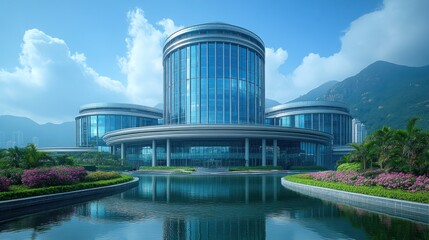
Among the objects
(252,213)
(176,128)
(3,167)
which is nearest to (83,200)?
(3,167)

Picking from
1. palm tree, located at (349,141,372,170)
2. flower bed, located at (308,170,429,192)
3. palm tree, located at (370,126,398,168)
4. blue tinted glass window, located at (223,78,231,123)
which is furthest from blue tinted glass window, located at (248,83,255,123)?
flower bed, located at (308,170,429,192)

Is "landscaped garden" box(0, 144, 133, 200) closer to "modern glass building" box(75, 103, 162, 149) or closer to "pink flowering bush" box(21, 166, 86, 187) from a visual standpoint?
"pink flowering bush" box(21, 166, 86, 187)

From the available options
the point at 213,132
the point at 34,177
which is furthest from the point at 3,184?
the point at 213,132

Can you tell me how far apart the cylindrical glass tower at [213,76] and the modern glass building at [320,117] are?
749 inches

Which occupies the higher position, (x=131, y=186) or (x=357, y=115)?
(x=357, y=115)

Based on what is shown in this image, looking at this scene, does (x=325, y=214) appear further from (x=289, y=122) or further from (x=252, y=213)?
(x=289, y=122)

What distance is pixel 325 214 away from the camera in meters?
15.1

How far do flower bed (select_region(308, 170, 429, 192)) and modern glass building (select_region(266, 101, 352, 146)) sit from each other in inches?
2883

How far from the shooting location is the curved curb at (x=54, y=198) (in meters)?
15.5

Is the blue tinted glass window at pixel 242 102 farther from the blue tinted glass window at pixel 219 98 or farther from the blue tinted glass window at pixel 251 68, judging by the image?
the blue tinted glass window at pixel 219 98

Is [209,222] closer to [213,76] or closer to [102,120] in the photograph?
[213,76]

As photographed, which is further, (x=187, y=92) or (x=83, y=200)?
(x=187, y=92)

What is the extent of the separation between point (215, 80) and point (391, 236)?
2729 inches

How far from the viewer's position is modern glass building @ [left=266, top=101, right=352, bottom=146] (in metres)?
95.1
